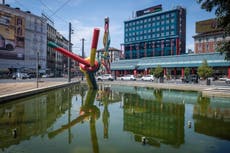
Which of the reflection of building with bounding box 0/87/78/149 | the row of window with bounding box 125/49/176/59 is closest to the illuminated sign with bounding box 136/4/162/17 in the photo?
the row of window with bounding box 125/49/176/59

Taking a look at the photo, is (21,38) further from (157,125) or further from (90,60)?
(157,125)

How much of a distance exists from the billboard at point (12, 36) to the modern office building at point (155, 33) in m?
60.1

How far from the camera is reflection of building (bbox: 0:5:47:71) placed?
64875mm

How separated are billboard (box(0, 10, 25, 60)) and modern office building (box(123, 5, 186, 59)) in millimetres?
60112

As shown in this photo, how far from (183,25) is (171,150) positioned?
10383 cm

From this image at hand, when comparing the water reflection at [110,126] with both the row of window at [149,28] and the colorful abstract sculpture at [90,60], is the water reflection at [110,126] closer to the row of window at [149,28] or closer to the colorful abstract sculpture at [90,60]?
the colorful abstract sculpture at [90,60]

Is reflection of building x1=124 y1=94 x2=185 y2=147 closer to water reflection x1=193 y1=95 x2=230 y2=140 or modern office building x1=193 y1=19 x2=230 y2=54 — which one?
water reflection x1=193 y1=95 x2=230 y2=140

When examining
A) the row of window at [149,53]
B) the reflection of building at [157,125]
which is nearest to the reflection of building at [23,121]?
the reflection of building at [157,125]


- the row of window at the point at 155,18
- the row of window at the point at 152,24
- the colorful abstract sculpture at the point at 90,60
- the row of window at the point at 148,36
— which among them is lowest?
the colorful abstract sculpture at the point at 90,60

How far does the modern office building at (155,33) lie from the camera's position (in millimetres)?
99250

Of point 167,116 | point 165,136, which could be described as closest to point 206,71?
point 167,116

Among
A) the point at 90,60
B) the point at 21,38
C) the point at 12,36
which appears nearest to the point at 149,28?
the point at 21,38

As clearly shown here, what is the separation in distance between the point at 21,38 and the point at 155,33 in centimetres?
6464

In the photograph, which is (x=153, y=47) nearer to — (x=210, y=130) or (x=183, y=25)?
(x=183, y=25)
